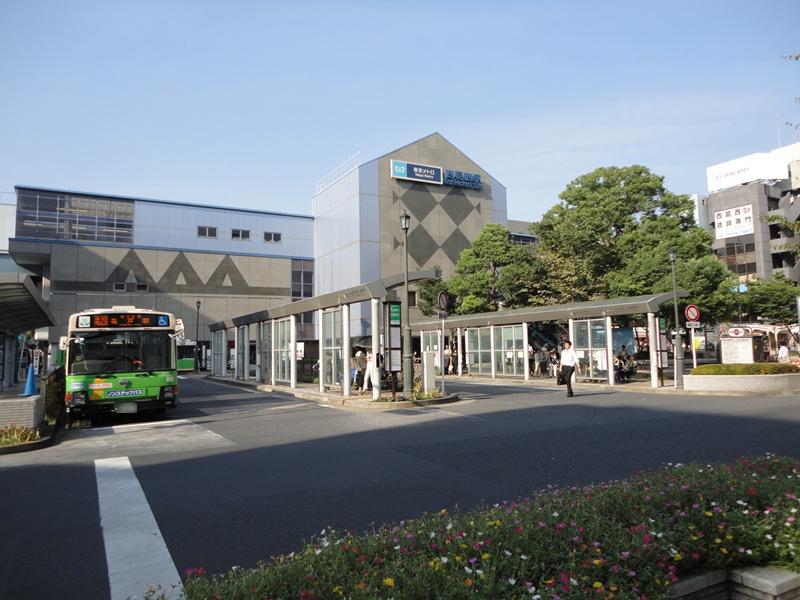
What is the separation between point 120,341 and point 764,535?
47.0 ft

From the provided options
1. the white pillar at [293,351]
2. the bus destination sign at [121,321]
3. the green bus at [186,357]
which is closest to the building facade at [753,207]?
the green bus at [186,357]

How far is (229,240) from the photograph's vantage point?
5956 centimetres

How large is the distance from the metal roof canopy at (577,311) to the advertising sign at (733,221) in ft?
170

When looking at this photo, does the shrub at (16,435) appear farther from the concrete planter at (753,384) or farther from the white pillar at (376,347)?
the concrete planter at (753,384)

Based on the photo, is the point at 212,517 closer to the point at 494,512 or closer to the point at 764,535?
the point at 494,512

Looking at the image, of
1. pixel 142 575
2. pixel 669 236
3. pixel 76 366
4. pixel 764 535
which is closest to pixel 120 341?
pixel 76 366

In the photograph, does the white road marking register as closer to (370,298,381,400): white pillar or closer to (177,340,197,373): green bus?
(370,298,381,400): white pillar

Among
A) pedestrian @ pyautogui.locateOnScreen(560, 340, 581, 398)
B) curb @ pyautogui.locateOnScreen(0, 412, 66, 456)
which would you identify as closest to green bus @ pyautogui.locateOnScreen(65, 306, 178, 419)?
curb @ pyautogui.locateOnScreen(0, 412, 66, 456)

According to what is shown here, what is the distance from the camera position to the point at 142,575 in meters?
4.61

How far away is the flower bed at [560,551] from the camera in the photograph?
10.4ft

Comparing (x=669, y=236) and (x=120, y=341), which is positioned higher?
(x=669, y=236)

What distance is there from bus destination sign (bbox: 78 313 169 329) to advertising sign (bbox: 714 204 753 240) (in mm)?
71252

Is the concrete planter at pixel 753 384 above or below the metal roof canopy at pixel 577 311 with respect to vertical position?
below

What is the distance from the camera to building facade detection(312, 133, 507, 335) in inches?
1868
